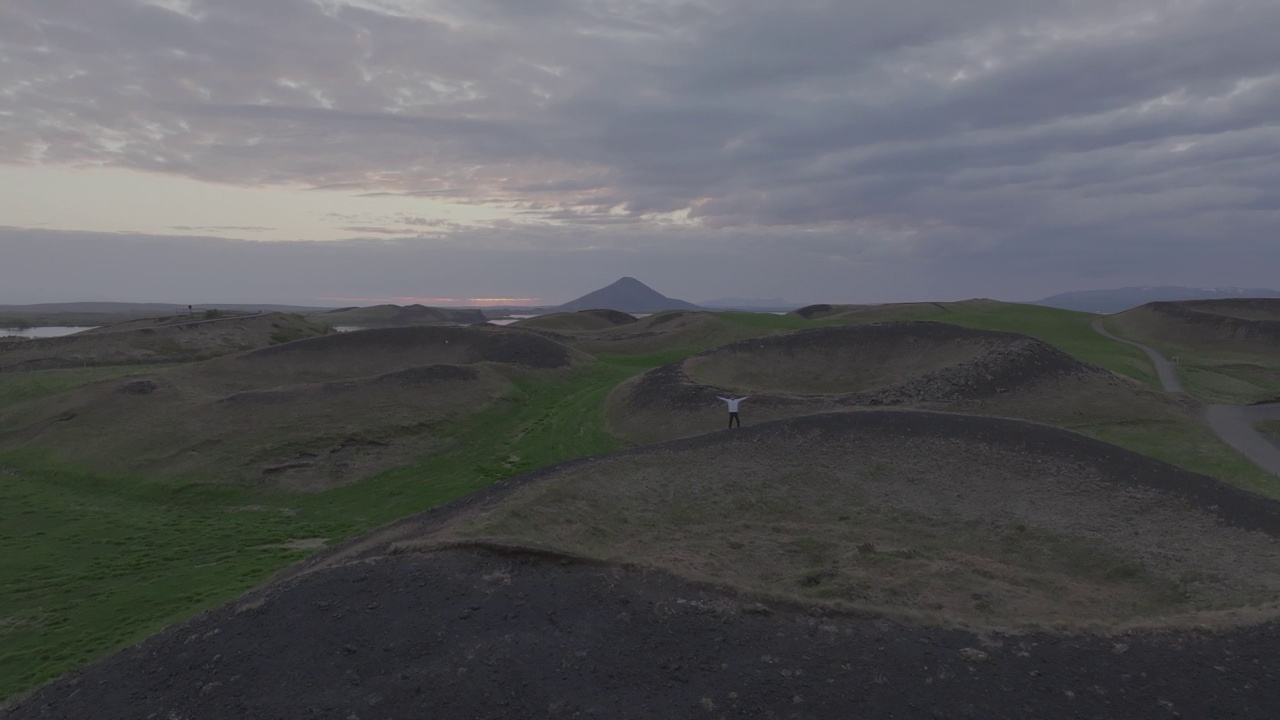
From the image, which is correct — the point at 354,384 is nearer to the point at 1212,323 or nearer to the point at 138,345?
the point at 138,345

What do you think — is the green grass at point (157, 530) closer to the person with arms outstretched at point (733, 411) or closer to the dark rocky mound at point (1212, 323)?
the person with arms outstretched at point (733, 411)

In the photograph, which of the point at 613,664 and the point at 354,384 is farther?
the point at 354,384

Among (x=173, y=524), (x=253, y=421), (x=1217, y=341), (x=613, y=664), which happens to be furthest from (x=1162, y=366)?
(x=173, y=524)

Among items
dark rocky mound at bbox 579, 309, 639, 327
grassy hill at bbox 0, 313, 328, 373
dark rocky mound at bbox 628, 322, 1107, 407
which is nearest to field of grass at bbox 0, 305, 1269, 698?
dark rocky mound at bbox 628, 322, 1107, 407

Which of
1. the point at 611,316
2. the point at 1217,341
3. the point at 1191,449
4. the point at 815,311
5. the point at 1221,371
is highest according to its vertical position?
the point at 815,311

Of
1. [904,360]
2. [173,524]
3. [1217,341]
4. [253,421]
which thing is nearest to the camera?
[173,524]

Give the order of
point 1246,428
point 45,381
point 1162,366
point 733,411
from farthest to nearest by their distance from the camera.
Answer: point 1162,366, point 45,381, point 1246,428, point 733,411
